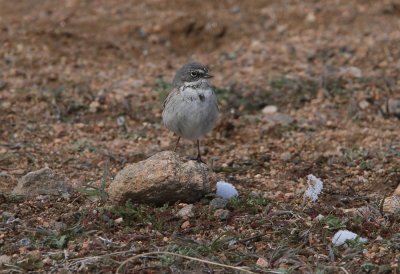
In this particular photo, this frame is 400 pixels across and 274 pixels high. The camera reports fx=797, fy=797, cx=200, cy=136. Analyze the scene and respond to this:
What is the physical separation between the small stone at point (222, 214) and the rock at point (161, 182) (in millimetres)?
251

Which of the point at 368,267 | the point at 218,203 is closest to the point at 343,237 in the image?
the point at 368,267

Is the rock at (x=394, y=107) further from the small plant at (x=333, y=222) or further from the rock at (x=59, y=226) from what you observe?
the rock at (x=59, y=226)

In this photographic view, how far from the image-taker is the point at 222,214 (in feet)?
20.3

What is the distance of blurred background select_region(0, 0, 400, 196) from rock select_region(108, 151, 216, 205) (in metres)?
0.93

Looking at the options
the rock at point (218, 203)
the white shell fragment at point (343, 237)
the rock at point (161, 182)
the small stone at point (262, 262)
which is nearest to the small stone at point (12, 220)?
the rock at point (161, 182)

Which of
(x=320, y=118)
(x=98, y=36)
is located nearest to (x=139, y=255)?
(x=320, y=118)

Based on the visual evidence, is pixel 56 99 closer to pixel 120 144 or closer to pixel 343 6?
pixel 120 144

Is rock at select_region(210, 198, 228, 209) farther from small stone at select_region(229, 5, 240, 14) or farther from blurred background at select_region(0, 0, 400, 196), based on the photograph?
small stone at select_region(229, 5, 240, 14)

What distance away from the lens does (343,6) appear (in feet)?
40.9

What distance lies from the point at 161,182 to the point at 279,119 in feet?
10.6

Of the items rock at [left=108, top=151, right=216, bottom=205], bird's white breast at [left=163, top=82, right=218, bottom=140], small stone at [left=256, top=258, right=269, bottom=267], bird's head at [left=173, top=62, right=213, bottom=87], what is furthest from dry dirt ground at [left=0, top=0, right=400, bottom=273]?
bird's head at [left=173, top=62, right=213, bottom=87]

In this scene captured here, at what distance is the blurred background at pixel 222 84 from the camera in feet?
26.1

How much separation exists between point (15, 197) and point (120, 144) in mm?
2159

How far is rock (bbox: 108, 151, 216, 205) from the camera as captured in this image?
6.16m
